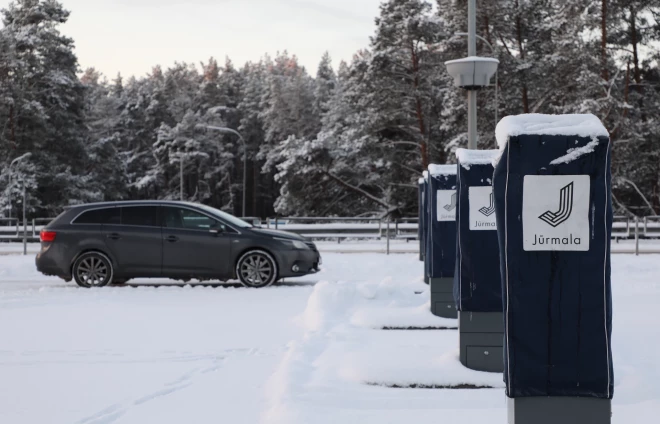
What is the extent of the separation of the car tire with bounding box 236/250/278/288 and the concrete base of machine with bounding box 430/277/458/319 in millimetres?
4939

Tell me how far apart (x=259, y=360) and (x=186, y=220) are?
7433 millimetres

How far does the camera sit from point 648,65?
146 feet

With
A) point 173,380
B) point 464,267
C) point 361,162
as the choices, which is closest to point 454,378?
point 464,267

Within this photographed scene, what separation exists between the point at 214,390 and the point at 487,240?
2.39 meters

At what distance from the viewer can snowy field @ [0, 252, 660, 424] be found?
5508mm

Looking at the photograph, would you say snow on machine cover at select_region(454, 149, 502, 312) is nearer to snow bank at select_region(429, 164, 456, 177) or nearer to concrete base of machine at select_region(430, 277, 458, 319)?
concrete base of machine at select_region(430, 277, 458, 319)

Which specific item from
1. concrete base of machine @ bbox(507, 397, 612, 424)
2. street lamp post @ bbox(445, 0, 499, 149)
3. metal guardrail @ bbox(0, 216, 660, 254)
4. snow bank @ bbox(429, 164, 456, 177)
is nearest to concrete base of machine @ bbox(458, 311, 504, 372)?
concrete base of machine @ bbox(507, 397, 612, 424)

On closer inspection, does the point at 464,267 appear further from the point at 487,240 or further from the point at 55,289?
the point at 55,289

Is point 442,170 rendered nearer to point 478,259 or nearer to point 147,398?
point 478,259

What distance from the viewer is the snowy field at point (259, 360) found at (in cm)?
551

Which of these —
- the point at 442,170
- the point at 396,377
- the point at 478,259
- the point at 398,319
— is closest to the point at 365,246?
the point at 442,170

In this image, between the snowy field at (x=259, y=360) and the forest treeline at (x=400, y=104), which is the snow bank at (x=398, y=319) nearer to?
the snowy field at (x=259, y=360)

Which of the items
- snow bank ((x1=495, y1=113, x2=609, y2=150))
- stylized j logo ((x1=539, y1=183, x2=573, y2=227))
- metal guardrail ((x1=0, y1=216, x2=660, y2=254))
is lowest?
metal guardrail ((x1=0, y1=216, x2=660, y2=254))

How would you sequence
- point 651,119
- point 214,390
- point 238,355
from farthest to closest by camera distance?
point 651,119, point 238,355, point 214,390
